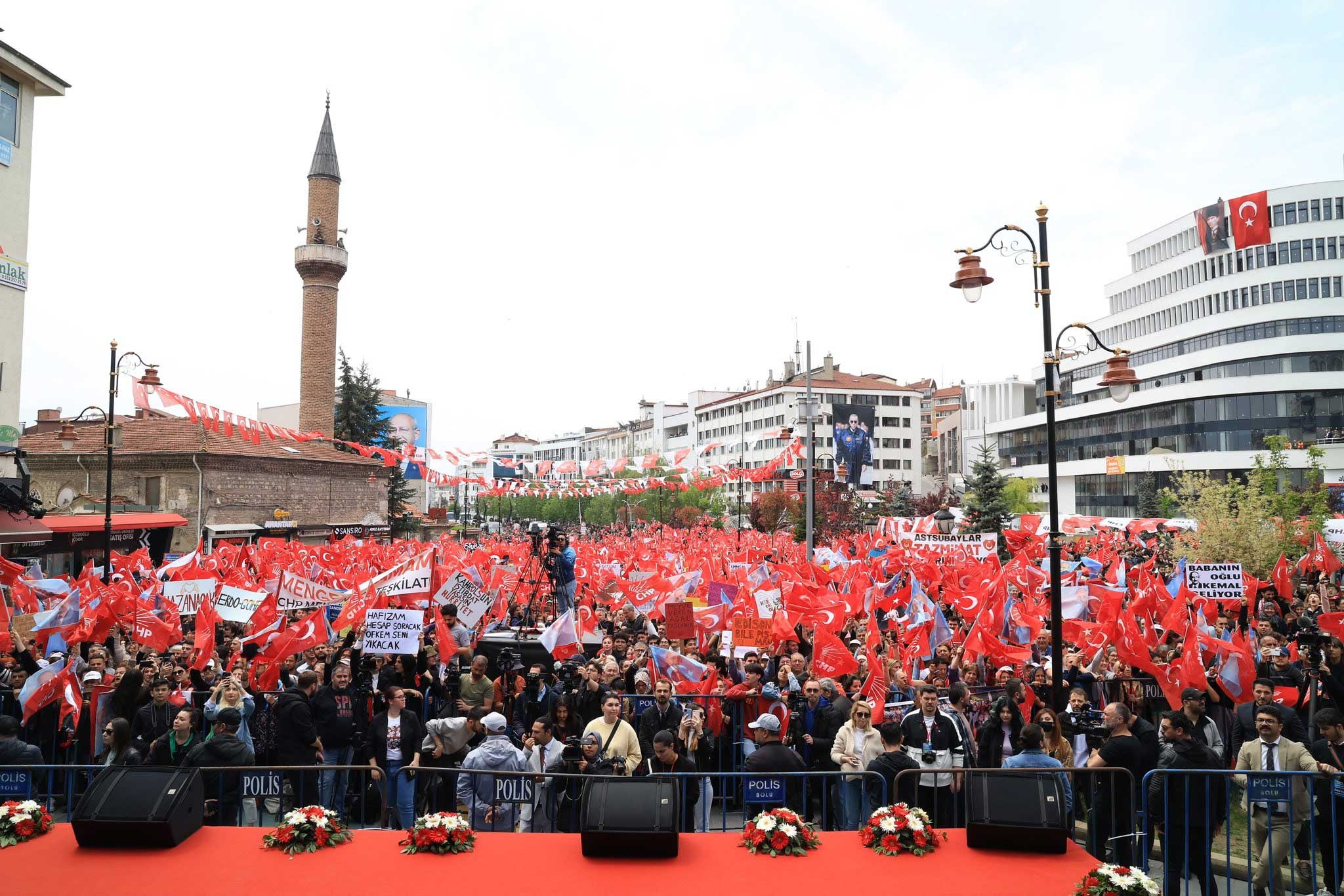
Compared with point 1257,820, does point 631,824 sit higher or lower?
higher

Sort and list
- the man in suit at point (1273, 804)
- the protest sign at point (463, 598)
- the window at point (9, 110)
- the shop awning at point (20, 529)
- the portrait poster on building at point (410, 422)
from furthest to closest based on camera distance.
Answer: the portrait poster on building at point (410, 422)
the window at point (9, 110)
the shop awning at point (20, 529)
the protest sign at point (463, 598)
the man in suit at point (1273, 804)

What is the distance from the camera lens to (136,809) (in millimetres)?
5449

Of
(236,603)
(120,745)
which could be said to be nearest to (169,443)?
(236,603)

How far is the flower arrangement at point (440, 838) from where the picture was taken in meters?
5.49

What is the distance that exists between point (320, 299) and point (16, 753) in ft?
152

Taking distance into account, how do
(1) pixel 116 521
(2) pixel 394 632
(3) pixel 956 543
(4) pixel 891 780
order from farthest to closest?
(1) pixel 116 521, (3) pixel 956 543, (2) pixel 394 632, (4) pixel 891 780

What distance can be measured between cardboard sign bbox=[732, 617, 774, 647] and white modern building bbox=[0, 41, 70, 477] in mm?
20539

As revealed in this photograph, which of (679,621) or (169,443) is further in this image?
(169,443)

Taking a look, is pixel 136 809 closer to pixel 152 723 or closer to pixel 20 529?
pixel 152 723

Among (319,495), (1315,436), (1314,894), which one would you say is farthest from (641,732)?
(1315,436)

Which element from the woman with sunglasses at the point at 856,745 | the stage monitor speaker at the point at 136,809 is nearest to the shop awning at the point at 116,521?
the stage monitor speaker at the point at 136,809

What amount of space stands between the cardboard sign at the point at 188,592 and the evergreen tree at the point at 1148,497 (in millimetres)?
50784

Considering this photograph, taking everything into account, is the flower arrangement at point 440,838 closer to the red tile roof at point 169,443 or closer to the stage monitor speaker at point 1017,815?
the stage monitor speaker at point 1017,815

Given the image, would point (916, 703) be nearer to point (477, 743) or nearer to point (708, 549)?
point (477, 743)
